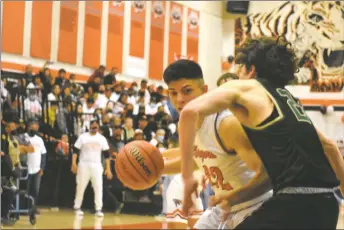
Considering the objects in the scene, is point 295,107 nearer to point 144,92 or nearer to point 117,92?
point 117,92

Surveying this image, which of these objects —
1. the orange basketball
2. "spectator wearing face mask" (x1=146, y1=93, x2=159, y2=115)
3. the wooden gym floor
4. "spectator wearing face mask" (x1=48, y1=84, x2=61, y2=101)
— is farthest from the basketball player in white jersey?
"spectator wearing face mask" (x1=146, y1=93, x2=159, y2=115)

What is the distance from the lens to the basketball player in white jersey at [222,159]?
136 inches

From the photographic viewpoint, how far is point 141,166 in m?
4.00

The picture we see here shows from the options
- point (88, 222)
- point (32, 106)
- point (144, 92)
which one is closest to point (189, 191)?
point (88, 222)

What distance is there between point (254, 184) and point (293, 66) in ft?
2.16

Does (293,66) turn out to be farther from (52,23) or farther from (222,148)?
(52,23)

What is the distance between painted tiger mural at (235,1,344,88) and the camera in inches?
918

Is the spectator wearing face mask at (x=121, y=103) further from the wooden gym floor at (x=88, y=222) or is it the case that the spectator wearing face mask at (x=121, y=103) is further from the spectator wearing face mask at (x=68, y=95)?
the wooden gym floor at (x=88, y=222)

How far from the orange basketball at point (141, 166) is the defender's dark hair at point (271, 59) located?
918 millimetres

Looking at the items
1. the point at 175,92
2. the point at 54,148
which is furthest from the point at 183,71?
the point at 54,148

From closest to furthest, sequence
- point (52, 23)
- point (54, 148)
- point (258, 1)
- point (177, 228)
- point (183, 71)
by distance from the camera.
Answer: point (183, 71) < point (177, 228) < point (54, 148) < point (52, 23) < point (258, 1)

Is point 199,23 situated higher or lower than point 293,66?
higher

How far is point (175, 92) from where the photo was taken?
167 inches

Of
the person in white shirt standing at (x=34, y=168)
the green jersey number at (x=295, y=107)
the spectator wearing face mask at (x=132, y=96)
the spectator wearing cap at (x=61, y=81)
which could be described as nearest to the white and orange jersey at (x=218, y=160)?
the green jersey number at (x=295, y=107)
